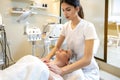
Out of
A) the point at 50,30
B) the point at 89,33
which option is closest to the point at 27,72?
the point at 89,33

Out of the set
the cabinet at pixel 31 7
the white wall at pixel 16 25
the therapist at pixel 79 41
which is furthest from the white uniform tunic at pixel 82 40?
the white wall at pixel 16 25

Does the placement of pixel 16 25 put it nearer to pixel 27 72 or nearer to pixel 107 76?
pixel 107 76

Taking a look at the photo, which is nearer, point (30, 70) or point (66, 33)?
→ point (30, 70)

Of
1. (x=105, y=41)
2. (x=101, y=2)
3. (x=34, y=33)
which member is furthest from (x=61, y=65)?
(x=101, y=2)

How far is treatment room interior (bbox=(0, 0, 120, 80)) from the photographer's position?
2.59 m

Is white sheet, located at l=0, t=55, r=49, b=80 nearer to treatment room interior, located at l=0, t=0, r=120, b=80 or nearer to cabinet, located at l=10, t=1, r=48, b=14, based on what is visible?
treatment room interior, located at l=0, t=0, r=120, b=80

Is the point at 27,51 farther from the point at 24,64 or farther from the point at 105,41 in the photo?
the point at 24,64

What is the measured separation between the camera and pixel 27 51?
3150 mm

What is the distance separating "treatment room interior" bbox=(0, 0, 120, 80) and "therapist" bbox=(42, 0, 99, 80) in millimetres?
1098

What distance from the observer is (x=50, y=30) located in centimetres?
264

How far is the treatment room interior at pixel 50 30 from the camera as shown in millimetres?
2586

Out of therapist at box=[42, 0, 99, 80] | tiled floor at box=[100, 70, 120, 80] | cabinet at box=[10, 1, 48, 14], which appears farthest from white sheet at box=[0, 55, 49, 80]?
cabinet at box=[10, 1, 48, 14]

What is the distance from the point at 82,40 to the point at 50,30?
138 cm

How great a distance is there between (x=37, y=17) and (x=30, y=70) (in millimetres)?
2233
